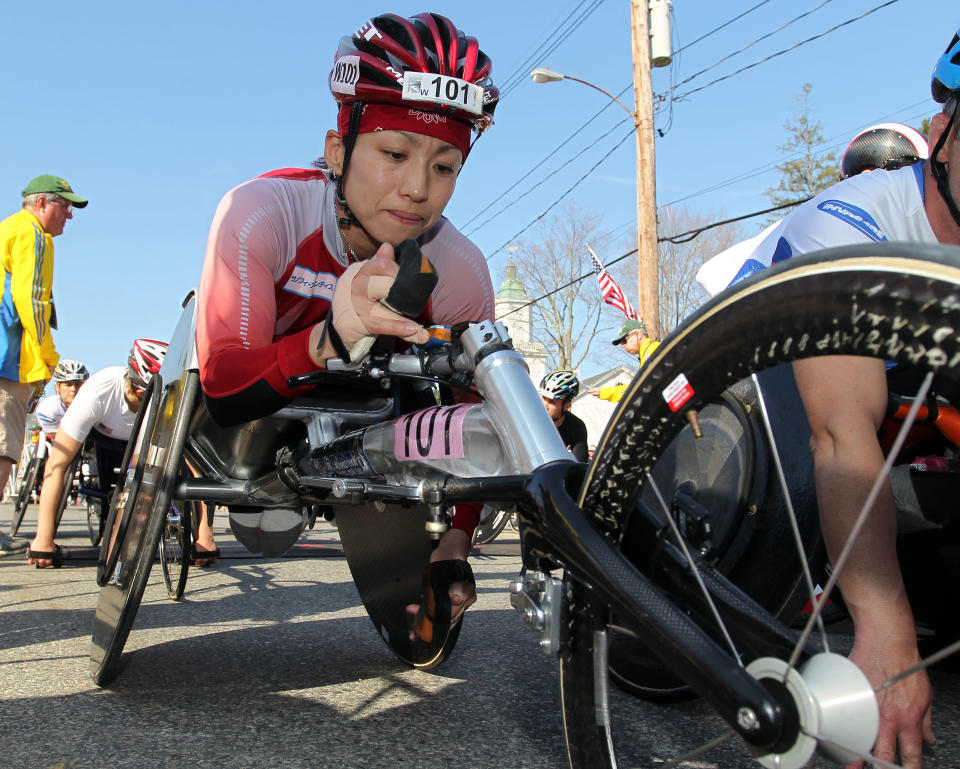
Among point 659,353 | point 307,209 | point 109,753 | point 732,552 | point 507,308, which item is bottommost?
point 109,753

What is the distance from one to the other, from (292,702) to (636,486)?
1550 mm

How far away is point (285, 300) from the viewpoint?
263 cm

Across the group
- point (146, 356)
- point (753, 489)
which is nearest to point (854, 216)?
point (753, 489)

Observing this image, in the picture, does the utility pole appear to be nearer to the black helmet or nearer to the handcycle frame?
the black helmet

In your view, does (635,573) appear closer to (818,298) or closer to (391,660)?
(818,298)

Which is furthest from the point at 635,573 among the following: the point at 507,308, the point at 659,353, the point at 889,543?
the point at 507,308

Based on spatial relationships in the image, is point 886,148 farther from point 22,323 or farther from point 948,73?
point 22,323

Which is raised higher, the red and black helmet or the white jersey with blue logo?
the red and black helmet

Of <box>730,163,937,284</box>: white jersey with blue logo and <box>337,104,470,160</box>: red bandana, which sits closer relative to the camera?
<box>730,163,937,284</box>: white jersey with blue logo

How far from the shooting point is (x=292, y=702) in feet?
7.96

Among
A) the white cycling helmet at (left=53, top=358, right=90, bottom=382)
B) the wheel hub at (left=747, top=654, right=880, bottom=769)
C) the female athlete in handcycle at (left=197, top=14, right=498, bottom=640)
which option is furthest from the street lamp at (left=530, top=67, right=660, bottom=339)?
the wheel hub at (left=747, top=654, right=880, bottom=769)

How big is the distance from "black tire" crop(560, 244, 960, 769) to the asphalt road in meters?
0.61

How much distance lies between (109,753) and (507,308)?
206 feet

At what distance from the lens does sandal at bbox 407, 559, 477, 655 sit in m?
2.10
